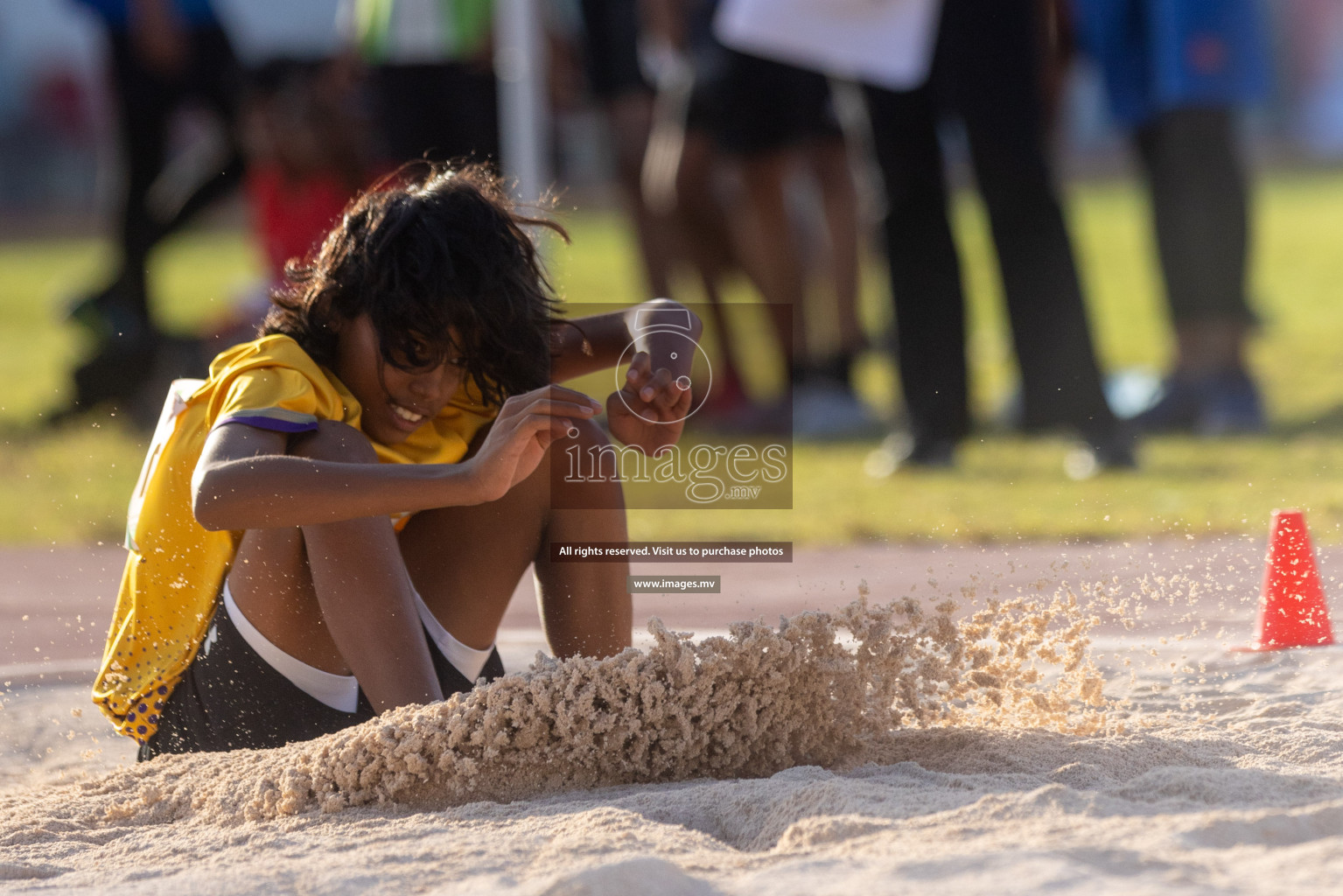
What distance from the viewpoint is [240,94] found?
5.61 metres

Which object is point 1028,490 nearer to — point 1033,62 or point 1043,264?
point 1043,264

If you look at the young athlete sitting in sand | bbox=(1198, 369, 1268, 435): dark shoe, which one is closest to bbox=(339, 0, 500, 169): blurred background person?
bbox=(1198, 369, 1268, 435): dark shoe

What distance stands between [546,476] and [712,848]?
64cm

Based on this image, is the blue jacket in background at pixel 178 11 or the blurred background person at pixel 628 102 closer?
the blurred background person at pixel 628 102

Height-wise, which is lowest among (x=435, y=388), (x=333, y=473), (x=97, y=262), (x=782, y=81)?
(x=333, y=473)

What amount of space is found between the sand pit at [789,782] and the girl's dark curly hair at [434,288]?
Result: 1.40 ft

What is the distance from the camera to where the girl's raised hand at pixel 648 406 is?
6.30ft

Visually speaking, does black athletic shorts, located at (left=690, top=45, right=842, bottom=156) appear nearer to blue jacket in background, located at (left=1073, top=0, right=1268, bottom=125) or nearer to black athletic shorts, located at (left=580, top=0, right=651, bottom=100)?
black athletic shorts, located at (left=580, top=0, right=651, bottom=100)

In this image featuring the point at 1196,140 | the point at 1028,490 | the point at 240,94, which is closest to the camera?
the point at 1028,490

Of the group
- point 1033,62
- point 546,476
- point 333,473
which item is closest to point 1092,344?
point 1033,62

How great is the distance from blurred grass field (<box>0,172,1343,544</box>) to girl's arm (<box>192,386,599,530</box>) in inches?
18.1

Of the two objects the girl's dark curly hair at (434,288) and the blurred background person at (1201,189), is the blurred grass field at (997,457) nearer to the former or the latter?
the blurred background person at (1201,189)

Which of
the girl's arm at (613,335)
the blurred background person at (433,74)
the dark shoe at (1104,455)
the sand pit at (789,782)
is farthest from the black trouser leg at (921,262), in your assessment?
the girl's arm at (613,335)

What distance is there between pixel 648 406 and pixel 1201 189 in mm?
3188
